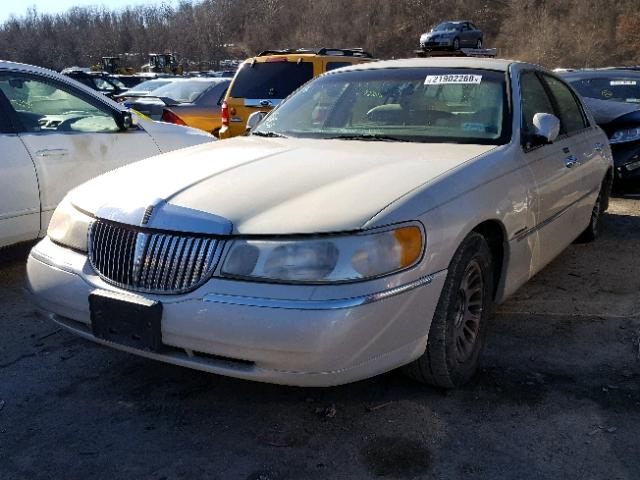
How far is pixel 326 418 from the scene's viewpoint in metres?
2.90

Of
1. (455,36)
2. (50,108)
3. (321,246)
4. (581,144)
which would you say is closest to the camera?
(321,246)

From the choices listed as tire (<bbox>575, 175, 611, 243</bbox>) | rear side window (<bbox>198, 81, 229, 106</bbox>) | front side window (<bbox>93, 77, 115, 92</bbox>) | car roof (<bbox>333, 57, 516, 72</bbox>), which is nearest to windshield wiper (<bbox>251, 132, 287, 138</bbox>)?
car roof (<bbox>333, 57, 516, 72</bbox>)

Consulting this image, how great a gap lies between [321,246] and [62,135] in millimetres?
3101

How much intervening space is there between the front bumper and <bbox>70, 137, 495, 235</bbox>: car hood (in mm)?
258

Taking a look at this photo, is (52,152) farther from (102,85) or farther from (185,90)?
(102,85)

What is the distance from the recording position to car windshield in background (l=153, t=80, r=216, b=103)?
10047 millimetres

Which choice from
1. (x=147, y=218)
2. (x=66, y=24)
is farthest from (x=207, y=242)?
(x=66, y=24)

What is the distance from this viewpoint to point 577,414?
9.56 ft

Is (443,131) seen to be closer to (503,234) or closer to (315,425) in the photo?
(503,234)

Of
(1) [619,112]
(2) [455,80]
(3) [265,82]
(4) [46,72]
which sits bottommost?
(1) [619,112]

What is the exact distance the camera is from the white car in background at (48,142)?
4516mm

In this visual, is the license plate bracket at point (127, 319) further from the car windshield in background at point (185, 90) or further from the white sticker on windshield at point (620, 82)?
the white sticker on windshield at point (620, 82)

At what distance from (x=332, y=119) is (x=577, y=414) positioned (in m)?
2.16

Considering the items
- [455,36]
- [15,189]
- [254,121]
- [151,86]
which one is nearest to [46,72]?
[15,189]
